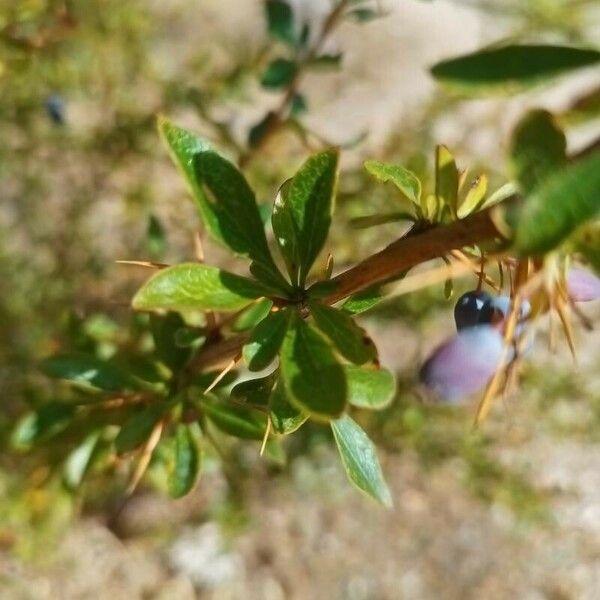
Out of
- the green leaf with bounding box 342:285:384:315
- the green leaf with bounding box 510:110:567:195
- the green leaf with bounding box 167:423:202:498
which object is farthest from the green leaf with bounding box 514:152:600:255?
the green leaf with bounding box 167:423:202:498

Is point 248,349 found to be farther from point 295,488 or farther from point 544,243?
point 295,488

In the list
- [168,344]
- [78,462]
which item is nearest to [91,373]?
[168,344]

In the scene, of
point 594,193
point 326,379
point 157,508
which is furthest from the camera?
point 157,508

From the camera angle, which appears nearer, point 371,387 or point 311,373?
point 311,373

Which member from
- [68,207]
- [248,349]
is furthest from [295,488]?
[248,349]

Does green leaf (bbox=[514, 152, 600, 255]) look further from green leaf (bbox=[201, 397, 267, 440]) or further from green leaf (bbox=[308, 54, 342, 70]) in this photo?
green leaf (bbox=[308, 54, 342, 70])

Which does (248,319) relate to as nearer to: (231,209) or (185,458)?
(185,458)
